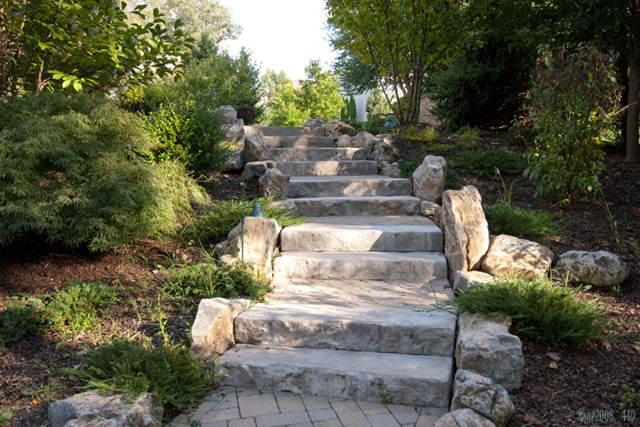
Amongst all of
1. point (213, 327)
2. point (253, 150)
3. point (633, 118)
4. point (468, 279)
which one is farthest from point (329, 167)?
point (633, 118)

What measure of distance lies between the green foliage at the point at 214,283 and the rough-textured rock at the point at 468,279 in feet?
5.26

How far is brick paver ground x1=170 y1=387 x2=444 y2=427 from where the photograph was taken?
239cm

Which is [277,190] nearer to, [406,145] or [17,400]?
[406,145]

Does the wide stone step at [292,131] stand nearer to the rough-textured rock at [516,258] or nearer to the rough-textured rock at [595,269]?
the rough-textured rock at [516,258]

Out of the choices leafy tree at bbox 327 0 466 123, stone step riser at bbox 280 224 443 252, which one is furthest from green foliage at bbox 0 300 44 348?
leafy tree at bbox 327 0 466 123

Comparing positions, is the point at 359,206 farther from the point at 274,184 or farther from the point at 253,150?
the point at 253,150

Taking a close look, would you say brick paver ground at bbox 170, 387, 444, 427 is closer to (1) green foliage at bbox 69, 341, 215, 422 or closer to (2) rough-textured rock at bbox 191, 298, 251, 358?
(1) green foliage at bbox 69, 341, 215, 422

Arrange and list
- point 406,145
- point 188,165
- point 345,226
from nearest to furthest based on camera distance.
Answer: point 345,226 → point 188,165 → point 406,145

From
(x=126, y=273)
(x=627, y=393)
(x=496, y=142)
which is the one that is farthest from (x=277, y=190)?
(x=496, y=142)

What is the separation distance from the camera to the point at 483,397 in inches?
89.3

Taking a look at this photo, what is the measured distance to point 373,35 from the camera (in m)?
7.91

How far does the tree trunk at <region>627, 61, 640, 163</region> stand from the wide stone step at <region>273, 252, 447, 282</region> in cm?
432

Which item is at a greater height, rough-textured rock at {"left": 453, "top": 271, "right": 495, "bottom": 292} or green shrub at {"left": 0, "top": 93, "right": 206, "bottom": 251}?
green shrub at {"left": 0, "top": 93, "right": 206, "bottom": 251}

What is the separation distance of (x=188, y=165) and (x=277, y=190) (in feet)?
3.80
